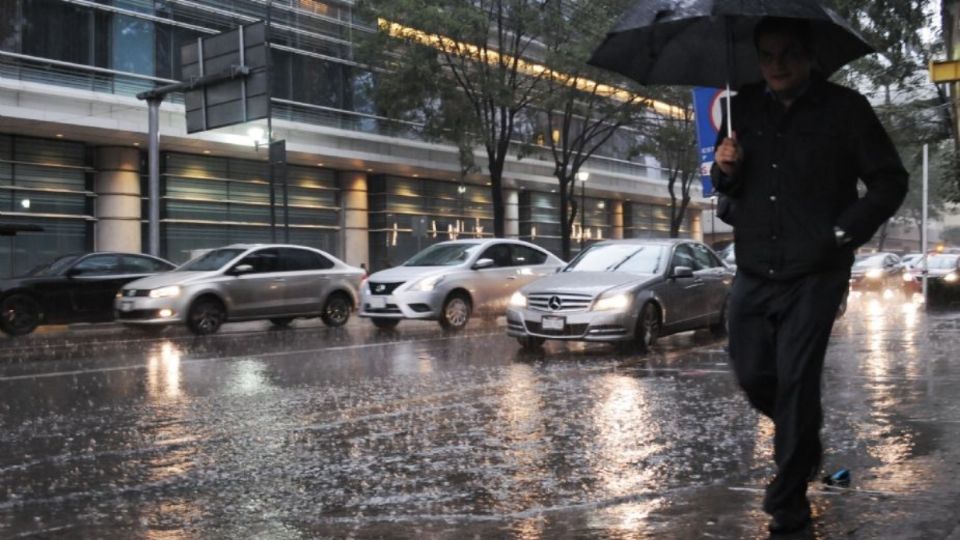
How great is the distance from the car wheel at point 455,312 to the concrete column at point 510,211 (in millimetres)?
26820

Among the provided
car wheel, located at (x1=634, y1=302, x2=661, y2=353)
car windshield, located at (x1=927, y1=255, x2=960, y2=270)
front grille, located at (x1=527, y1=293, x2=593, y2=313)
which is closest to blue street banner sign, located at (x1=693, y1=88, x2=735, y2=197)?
car wheel, located at (x1=634, y1=302, x2=661, y2=353)

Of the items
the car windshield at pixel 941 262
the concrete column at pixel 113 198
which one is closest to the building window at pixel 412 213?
the concrete column at pixel 113 198

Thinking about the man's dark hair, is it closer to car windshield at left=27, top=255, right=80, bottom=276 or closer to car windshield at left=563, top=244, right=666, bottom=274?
car windshield at left=563, top=244, right=666, bottom=274

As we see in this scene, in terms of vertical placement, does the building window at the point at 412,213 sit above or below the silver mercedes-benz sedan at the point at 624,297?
above

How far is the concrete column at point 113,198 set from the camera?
28578 mm

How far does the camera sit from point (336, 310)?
1869 cm

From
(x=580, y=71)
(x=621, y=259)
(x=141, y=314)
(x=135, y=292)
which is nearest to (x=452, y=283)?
(x=621, y=259)

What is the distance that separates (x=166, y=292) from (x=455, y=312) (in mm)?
4950

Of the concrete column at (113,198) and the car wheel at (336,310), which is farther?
the concrete column at (113,198)

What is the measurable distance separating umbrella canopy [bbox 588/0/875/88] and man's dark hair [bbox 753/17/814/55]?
53 millimetres

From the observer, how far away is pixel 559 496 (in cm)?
488

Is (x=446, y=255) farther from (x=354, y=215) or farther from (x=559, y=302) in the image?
(x=354, y=215)

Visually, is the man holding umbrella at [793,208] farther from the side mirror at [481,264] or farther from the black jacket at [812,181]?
the side mirror at [481,264]

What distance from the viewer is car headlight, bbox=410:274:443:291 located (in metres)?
16.2
